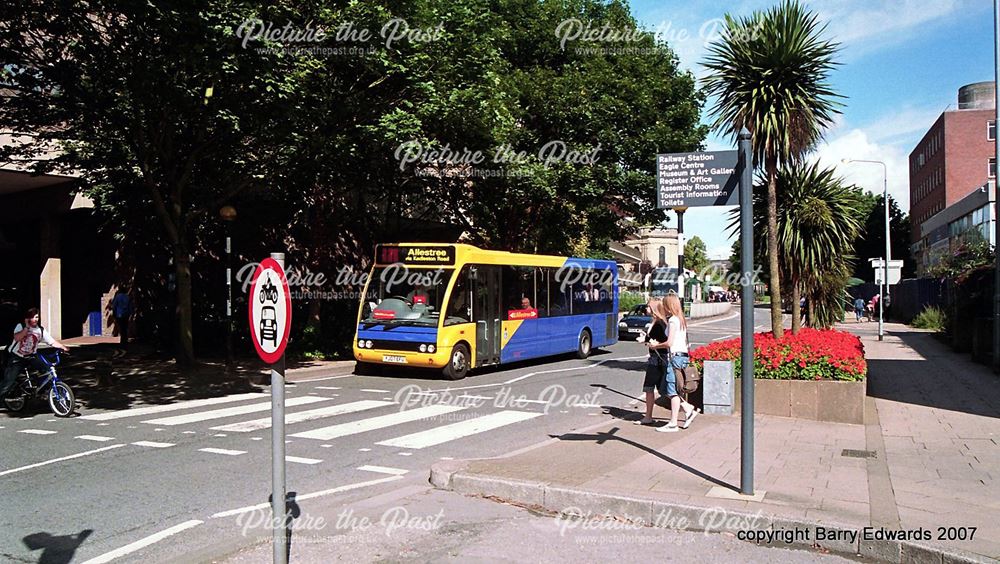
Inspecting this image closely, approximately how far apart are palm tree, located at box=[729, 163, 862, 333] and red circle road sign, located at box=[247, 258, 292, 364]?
11296 mm

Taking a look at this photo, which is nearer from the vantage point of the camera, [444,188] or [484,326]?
[484,326]

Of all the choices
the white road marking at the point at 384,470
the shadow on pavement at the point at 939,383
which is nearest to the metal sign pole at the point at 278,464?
the white road marking at the point at 384,470

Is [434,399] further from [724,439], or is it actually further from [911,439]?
[911,439]

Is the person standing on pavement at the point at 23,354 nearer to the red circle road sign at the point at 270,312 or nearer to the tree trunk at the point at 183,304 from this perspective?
the tree trunk at the point at 183,304

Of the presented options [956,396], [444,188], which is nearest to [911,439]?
[956,396]

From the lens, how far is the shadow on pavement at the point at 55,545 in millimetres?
5351

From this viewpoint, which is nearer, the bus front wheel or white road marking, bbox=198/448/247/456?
white road marking, bbox=198/448/247/456

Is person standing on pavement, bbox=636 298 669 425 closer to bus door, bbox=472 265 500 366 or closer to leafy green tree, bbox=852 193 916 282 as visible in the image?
bus door, bbox=472 265 500 366

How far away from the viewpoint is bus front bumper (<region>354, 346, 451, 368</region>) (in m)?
15.9

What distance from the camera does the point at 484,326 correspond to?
1744 centimetres

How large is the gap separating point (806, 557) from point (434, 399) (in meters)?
8.78

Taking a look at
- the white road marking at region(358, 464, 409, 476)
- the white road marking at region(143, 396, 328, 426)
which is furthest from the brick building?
the white road marking at region(358, 464, 409, 476)

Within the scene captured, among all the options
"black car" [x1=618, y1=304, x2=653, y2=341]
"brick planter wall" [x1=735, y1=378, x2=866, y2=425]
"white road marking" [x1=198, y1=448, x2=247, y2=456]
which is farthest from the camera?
"black car" [x1=618, y1=304, x2=653, y2=341]

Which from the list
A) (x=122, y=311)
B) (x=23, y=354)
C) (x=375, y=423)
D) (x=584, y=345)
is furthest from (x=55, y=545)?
(x=584, y=345)
